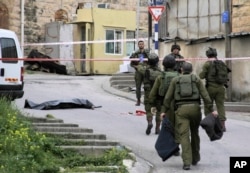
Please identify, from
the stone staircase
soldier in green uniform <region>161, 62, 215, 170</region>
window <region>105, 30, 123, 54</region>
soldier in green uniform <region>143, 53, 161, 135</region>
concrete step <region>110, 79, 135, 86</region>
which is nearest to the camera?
soldier in green uniform <region>161, 62, 215, 170</region>

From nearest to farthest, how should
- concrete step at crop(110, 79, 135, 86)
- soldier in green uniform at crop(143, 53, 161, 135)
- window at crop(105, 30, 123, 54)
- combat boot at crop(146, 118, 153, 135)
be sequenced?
soldier in green uniform at crop(143, 53, 161, 135) < combat boot at crop(146, 118, 153, 135) < concrete step at crop(110, 79, 135, 86) < window at crop(105, 30, 123, 54)

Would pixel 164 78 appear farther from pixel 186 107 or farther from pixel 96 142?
pixel 96 142

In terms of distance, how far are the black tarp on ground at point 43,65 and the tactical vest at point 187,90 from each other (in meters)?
24.9

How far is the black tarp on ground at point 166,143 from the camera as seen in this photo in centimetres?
967

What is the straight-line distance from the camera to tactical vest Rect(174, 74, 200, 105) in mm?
9648

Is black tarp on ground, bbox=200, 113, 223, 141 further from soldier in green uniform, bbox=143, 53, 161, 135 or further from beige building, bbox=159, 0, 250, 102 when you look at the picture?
beige building, bbox=159, 0, 250, 102

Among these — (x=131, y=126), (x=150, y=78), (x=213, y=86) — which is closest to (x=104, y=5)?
(x=131, y=126)

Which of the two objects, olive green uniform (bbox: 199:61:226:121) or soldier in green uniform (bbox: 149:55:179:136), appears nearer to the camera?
soldier in green uniform (bbox: 149:55:179:136)

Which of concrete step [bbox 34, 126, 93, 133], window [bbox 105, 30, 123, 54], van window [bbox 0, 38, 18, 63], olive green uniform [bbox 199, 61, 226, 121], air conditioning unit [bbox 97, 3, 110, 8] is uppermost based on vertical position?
air conditioning unit [bbox 97, 3, 110, 8]

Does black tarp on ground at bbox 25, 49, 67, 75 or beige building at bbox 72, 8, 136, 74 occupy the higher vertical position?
beige building at bbox 72, 8, 136, 74

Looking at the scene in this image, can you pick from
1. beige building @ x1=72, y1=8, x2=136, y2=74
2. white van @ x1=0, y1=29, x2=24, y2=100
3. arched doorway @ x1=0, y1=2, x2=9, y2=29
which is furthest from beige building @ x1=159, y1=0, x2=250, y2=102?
arched doorway @ x1=0, y1=2, x2=9, y2=29

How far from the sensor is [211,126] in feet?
31.6

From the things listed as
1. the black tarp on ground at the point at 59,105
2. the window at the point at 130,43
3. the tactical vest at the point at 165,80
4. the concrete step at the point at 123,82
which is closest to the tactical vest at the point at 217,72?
the tactical vest at the point at 165,80

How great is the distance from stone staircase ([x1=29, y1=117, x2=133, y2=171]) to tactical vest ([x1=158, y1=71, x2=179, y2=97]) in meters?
1.13
